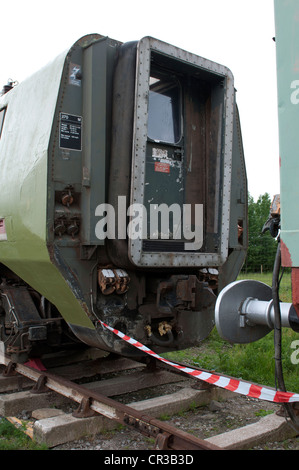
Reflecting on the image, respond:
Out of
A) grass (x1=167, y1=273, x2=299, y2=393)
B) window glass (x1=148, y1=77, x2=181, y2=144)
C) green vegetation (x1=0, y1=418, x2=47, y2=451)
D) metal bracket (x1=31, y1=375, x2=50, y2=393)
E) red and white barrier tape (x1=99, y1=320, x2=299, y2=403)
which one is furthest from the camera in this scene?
grass (x1=167, y1=273, x2=299, y2=393)

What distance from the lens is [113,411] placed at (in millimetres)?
4055

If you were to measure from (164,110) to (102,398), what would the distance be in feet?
9.97

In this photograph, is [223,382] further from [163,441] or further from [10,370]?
[10,370]

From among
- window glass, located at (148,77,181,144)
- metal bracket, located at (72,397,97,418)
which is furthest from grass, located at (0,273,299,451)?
window glass, located at (148,77,181,144)

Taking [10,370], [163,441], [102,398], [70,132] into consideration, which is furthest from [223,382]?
[10,370]

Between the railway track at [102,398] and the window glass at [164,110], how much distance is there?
2.71 meters

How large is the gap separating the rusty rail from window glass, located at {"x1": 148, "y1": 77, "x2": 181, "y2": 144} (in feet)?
8.79

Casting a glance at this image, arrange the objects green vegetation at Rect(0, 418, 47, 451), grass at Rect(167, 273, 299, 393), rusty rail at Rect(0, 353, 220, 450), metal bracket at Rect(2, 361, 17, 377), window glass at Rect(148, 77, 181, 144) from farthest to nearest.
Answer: grass at Rect(167, 273, 299, 393) < metal bracket at Rect(2, 361, 17, 377) < window glass at Rect(148, 77, 181, 144) < green vegetation at Rect(0, 418, 47, 451) < rusty rail at Rect(0, 353, 220, 450)

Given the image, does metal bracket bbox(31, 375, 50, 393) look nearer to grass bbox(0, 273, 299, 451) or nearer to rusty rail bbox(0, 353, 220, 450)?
rusty rail bbox(0, 353, 220, 450)

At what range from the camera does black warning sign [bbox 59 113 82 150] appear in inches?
163

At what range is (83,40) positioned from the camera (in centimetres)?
430

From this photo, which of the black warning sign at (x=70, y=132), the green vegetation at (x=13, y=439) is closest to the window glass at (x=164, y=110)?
the black warning sign at (x=70, y=132)

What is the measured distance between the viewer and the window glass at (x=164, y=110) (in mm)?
4812

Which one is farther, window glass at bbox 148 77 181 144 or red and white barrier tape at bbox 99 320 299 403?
window glass at bbox 148 77 181 144
